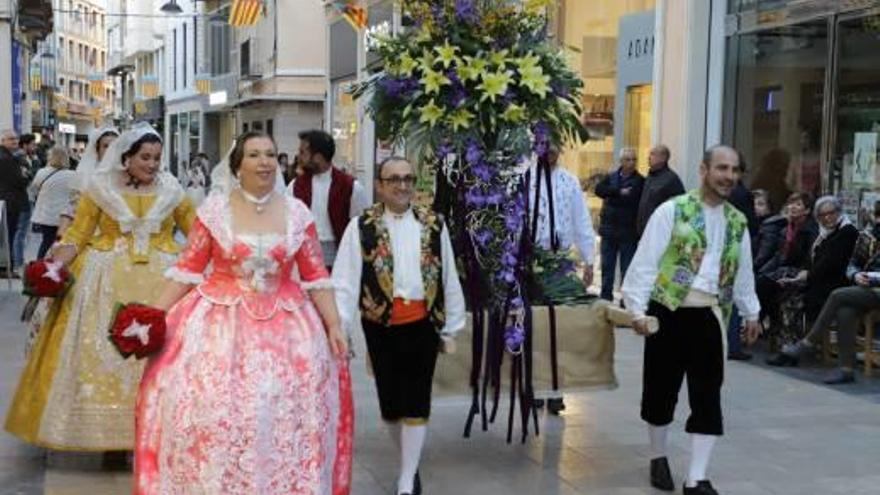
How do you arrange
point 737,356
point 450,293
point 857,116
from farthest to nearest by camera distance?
1. point 857,116
2. point 737,356
3. point 450,293

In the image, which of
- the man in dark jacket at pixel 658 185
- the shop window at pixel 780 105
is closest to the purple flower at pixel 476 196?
the man in dark jacket at pixel 658 185

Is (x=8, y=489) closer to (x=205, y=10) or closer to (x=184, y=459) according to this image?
(x=184, y=459)

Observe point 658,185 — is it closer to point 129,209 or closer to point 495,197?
point 495,197

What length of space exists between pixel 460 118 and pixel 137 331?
2.13 metres

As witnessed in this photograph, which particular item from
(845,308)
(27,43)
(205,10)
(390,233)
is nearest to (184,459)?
(390,233)

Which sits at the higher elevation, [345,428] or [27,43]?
[27,43]

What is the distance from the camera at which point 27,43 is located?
2620cm

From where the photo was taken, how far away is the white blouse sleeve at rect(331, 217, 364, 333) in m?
5.25

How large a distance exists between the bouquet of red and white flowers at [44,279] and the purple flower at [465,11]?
2.43 meters

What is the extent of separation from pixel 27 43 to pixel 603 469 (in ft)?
76.8

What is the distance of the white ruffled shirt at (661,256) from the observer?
5.47 meters

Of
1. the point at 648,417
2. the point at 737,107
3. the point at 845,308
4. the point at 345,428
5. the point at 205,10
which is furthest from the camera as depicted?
the point at 205,10

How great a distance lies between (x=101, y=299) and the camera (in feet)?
19.4

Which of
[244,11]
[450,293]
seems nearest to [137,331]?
[450,293]
